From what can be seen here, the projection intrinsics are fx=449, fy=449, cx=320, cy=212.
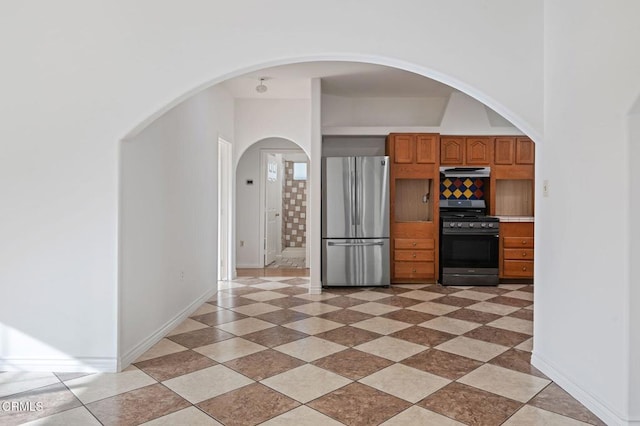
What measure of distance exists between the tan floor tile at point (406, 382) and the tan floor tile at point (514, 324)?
152 cm

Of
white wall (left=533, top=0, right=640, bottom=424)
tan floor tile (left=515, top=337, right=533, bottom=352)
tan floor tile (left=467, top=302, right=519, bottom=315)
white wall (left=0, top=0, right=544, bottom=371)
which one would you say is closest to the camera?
white wall (left=533, top=0, right=640, bottom=424)

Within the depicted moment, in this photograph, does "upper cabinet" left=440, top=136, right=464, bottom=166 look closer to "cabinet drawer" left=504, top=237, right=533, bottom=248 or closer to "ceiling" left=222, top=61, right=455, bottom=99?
"ceiling" left=222, top=61, right=455, bottom=99

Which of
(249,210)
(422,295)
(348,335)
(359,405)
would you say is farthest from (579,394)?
(249,210)

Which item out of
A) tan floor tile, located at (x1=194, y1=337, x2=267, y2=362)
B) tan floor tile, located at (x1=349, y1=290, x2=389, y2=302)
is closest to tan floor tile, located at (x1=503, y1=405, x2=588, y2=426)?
tan floor tile, located at (x1=194, y1=337, x2=267, y2=362)

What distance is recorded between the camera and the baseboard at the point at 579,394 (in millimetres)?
2285

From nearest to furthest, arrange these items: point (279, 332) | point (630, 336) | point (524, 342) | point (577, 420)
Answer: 1. point (630, 336)
2. point (577, 420)
3. point (524, 342)
4. point (279, 332)

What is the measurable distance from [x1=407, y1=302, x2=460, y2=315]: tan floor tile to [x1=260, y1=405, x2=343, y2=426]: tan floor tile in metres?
2.58

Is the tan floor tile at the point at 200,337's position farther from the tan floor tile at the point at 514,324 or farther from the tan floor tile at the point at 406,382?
the tan floor tile at the point at 514,324

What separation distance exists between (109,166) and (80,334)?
1170 mm

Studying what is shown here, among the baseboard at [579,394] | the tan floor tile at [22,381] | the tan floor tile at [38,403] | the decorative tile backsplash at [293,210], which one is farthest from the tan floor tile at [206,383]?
the decorative tile backsplash at [293,210]

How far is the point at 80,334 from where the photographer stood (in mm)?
3084

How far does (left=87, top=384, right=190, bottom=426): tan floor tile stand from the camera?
240cm

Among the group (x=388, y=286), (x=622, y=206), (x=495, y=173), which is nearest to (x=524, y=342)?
(x=622, y=206)

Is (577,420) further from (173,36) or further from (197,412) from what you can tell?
(173,36)
